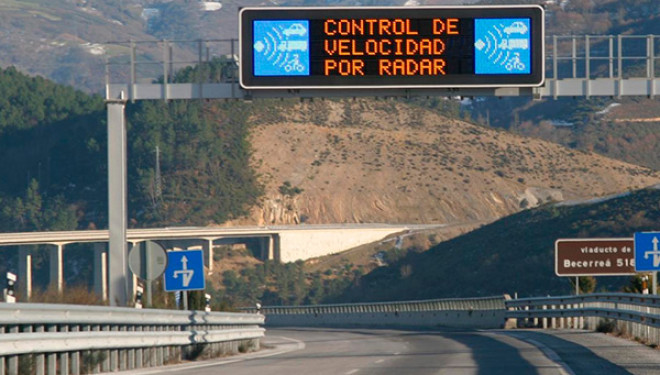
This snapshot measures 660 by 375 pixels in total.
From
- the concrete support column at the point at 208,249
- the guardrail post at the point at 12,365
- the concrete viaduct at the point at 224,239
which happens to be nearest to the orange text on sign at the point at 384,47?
the guardrail post at the point at 12,365

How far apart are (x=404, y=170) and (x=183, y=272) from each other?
128649mm

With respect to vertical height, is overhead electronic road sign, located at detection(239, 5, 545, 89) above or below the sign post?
above

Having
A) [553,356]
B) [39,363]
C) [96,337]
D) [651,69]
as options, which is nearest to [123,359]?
[96,337]

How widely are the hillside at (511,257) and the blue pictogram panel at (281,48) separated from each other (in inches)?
2123

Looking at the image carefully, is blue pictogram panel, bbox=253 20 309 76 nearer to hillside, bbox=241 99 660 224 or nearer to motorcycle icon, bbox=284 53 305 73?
motorcycle icon, bbox=284 53 305 73

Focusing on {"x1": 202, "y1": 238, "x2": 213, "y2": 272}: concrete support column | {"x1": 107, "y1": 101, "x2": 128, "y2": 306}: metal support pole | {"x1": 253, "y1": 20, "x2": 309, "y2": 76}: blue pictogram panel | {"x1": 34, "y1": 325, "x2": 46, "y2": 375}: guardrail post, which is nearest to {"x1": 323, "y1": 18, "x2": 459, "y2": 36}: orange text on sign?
{"x1": 253, "y1": 20, "x2": 309, "y2": 76}: blue pictogram panel

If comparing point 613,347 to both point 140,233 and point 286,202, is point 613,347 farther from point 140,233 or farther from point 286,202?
point 286,202

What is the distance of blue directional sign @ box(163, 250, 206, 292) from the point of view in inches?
1158

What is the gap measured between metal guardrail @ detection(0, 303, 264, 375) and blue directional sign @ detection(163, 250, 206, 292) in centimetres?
106

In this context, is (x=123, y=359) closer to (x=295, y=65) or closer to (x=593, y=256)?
(x=295, y=65)

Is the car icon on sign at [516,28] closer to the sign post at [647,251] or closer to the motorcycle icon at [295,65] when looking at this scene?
the motorcycle icon at [295,65]

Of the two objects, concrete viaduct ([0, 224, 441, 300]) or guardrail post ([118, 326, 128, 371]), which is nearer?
guardrail post ([118, 326, 128, 371])

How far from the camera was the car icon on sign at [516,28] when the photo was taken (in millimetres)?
29641

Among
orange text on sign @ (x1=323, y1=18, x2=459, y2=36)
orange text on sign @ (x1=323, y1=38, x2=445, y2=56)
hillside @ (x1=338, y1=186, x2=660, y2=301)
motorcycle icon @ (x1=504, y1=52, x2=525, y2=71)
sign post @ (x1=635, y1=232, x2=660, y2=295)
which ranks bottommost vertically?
hillside @ (x1=338, y1=186, x2=660, y2=301)
